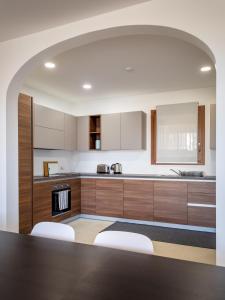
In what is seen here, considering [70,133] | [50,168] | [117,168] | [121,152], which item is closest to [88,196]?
[117,168]

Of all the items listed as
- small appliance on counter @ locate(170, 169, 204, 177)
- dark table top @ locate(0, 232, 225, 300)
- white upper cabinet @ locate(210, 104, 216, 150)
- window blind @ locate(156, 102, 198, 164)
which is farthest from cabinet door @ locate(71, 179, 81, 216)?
dark table top @ locate(0, 232, 225, 300)

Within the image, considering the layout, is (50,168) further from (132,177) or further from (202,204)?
(202,204)

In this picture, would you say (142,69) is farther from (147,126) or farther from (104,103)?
(104,103)

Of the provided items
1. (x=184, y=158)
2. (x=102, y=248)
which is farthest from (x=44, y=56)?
(x=184, y=158)

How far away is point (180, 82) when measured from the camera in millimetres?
3932

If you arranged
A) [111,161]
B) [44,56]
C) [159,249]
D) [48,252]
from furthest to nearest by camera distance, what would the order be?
[111,161] < [159,249] < [44,56] < [48,252]

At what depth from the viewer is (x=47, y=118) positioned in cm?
408

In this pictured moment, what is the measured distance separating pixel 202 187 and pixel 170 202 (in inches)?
23.3

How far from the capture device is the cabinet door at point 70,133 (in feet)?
15.3

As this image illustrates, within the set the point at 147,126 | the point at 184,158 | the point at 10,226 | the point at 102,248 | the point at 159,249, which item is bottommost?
the point at 159,249

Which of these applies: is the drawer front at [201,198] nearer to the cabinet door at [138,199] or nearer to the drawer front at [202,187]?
the drawer front at [202,187]

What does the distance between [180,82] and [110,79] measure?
1232mm

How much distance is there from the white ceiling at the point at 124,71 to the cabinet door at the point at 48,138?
32.7 inches

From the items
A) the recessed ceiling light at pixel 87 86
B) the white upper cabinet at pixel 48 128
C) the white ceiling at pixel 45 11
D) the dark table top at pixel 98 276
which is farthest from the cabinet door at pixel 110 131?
the dark table top at pixel 98 276
